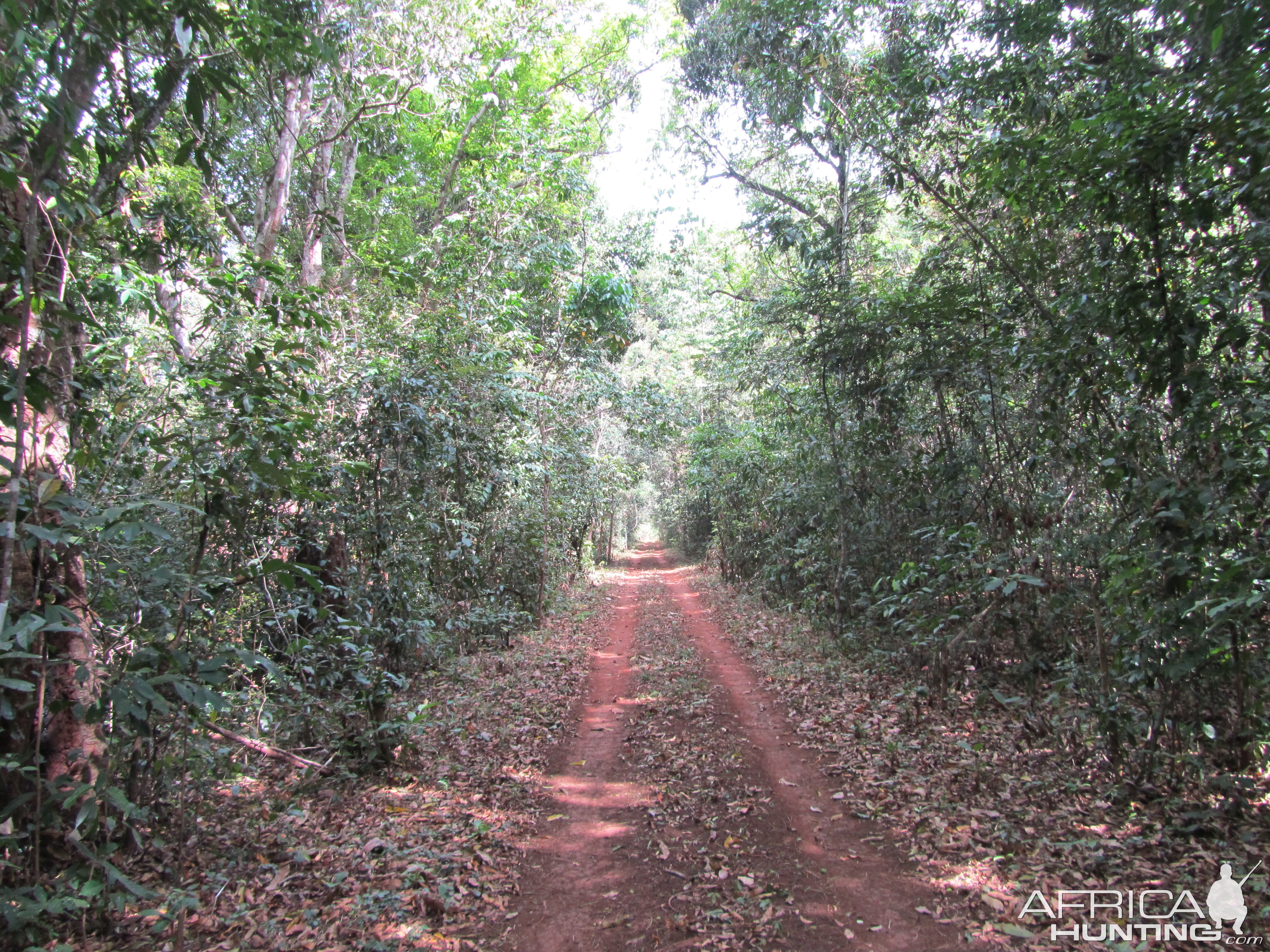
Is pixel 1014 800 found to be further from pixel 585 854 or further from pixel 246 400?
pixel 246 400

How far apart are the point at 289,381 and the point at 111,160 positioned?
1.37 metres

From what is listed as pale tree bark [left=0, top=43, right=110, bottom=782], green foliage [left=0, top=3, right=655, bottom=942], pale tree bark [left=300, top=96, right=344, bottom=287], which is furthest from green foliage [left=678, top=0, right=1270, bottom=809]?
pale tree bark [left=300, top=96, right=344, bottom=287]

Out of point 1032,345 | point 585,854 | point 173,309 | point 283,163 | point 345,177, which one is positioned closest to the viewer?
point 585,854

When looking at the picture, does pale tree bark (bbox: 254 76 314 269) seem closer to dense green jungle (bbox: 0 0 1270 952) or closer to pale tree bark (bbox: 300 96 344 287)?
dense green jungle (bbox: 0 0 1270 952)

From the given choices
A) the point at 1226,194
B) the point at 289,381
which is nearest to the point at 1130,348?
the point at 1226,194

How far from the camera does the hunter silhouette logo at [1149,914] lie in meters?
3.13

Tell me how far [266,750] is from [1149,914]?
5.25 m

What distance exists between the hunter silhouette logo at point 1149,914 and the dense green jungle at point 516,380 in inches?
28.8

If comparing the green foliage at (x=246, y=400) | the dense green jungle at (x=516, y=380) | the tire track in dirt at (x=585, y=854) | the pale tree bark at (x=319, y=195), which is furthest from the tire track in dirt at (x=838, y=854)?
the pale tree bark at (x=319, y=195)

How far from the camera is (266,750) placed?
4453 millimetres

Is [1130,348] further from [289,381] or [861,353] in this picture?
[289,381]

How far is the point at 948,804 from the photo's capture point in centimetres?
459

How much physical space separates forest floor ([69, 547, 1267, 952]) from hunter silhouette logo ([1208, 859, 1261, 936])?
0.07m

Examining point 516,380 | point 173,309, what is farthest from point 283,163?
point 516,380
